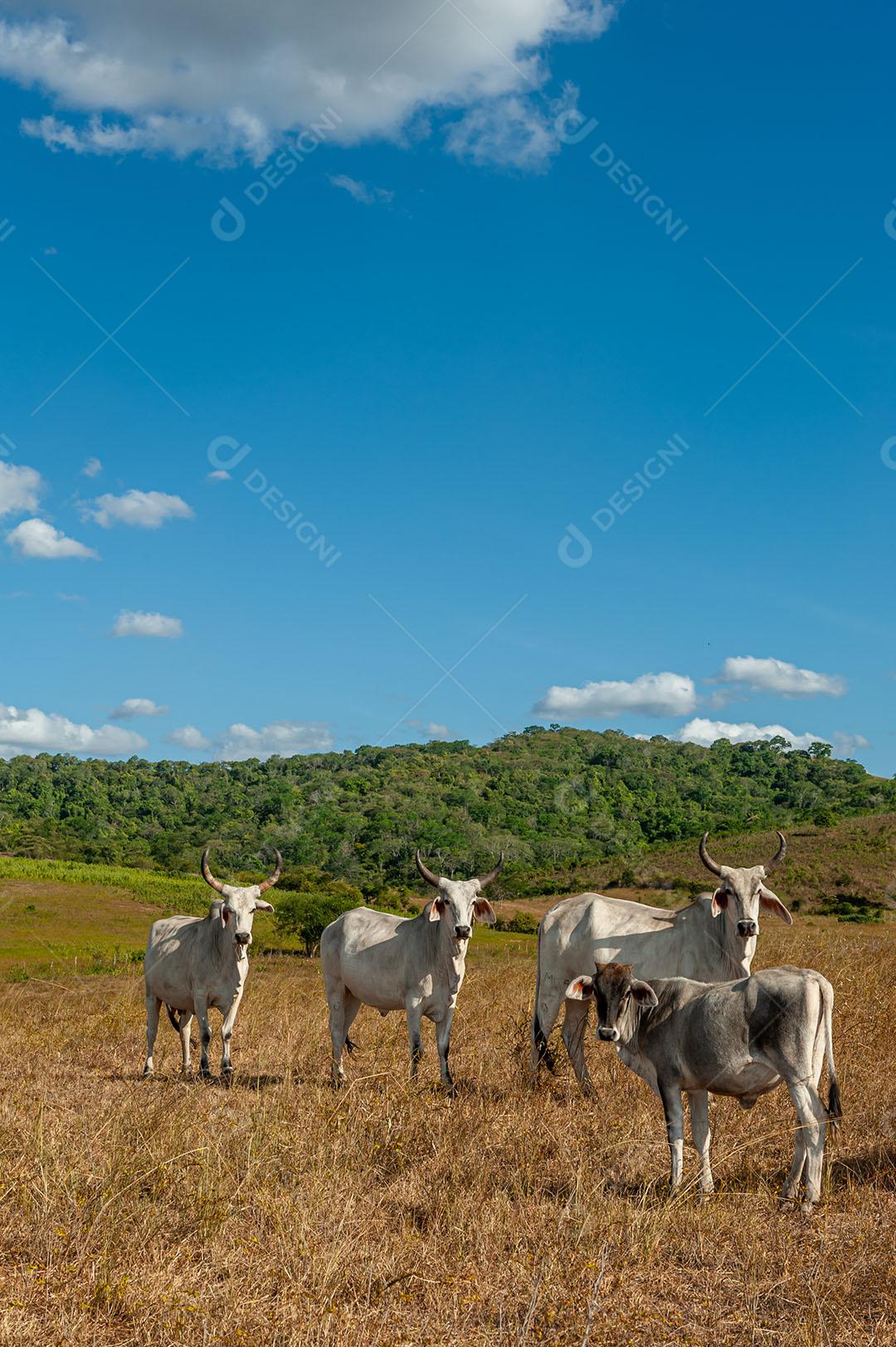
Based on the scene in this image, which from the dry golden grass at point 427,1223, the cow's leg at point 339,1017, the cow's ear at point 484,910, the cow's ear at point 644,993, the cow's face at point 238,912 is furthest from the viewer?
the cow's face at point 238,912

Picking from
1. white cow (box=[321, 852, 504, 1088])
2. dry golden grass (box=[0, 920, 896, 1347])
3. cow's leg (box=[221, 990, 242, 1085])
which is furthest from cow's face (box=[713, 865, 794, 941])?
cow's leg (box=[221, 990, 242, 1085])

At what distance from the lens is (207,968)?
11266 mm

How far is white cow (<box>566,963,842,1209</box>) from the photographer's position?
605 centimetres

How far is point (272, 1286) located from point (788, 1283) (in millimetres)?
2525

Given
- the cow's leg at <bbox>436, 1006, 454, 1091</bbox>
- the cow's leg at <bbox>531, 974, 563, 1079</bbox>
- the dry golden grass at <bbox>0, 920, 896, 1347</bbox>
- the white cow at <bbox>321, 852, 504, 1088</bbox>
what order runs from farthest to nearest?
the white cow at <bbox>321, 852, 504, 1088</bbox> < the cow's leg at <bbox>531, 974, 563, 1079</bbox> < the cow's leg at <bbox>436, 1006, 454, 1091</bbox> < the dry golden grass at <bbox>0, 920, 896, 1347</bbox>

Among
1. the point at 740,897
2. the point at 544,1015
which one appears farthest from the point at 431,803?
the point at 740,897

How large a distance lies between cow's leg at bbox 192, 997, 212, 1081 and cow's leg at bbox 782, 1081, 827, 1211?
661 cm

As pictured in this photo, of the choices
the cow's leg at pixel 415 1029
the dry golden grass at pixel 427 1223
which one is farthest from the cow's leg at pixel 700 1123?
the cow's leg at pixel 415 1029

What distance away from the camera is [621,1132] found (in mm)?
7164

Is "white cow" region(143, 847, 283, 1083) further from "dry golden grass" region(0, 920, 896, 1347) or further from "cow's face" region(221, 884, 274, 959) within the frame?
"dry golden grass" region(0, 920, 896, 1347)

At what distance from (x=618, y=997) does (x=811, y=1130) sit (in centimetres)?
139

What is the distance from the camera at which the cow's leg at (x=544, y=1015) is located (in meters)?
9.49

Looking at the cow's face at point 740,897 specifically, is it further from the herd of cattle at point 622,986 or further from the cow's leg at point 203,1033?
the cow's leg at point 203,1033

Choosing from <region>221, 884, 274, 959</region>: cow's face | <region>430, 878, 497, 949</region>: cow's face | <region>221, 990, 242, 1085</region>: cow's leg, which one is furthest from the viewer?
<region>221, 884, 274, 959</region>: cow's face
